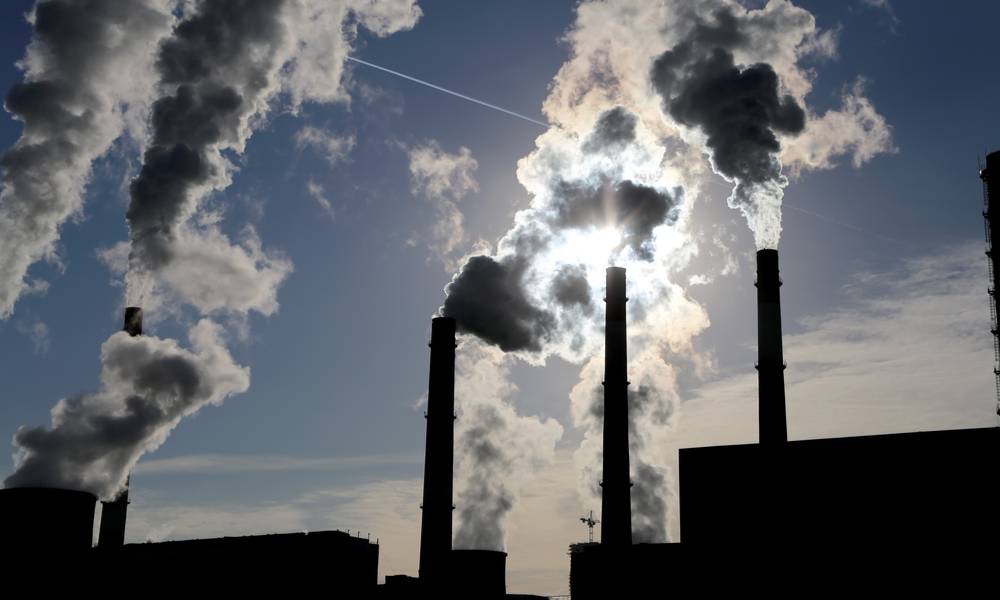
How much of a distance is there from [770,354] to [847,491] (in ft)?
18.7

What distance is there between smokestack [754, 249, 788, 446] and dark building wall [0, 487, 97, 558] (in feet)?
63.4

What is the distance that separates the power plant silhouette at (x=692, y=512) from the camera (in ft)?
82.9

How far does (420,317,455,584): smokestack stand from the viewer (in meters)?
32.3

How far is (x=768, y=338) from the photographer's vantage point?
3161 centimetres

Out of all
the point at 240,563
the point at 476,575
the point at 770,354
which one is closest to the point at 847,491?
the point at 770,354

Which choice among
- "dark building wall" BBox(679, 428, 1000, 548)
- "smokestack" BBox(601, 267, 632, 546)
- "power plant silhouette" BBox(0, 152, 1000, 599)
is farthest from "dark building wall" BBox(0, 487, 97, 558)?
"dark building wall" BBox(679, 428, 1000, 548)

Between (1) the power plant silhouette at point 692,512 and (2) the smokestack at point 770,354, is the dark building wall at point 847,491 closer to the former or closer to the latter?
(1) the power plant silhouette at point 692,512

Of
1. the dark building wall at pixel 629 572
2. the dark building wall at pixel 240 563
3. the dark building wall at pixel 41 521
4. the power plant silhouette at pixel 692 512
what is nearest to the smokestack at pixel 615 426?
the power plant silhouette at pixel 692 512

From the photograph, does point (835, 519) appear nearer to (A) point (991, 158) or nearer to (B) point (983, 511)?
(B) point (983, 511)

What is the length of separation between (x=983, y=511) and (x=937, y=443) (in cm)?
197

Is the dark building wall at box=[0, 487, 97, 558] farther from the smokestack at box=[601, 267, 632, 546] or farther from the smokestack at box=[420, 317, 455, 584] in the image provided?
the smokestack at box=[601, 267, 632, 546]

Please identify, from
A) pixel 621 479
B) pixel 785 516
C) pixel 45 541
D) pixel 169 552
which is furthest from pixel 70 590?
pixel 785 516

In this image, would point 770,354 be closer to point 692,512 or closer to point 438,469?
point 692,512

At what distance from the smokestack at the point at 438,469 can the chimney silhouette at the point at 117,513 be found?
10.3m
